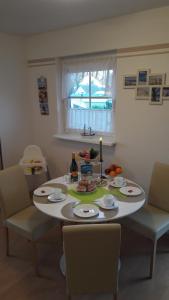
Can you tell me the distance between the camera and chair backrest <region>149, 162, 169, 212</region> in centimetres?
Result: 238

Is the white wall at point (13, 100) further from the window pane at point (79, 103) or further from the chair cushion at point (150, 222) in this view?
the chair cushion at point (150, 222)

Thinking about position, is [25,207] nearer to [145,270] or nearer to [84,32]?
[145,270]

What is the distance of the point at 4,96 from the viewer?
3496mm

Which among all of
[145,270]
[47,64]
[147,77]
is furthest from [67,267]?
[47,64]

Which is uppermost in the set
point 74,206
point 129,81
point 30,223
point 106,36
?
point 106,36

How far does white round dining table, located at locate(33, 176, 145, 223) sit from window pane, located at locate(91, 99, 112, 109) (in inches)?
56.6

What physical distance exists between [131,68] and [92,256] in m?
2.06

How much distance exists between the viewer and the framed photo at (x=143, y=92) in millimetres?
2654

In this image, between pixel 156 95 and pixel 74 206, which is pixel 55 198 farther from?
pixel 156 95

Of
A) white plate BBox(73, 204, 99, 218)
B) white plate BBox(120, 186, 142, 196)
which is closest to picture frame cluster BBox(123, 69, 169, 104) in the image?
white plate BBox(120, 186, 142, 196)

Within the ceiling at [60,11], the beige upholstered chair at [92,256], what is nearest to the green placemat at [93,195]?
the beige upholstered chair at [92,256]

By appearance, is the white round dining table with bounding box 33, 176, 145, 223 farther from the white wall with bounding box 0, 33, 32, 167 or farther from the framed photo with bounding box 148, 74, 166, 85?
the white wall with bounding box 0, 33, 32, 167

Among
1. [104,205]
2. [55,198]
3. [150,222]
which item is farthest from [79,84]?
[150,222]

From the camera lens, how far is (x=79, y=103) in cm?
346
